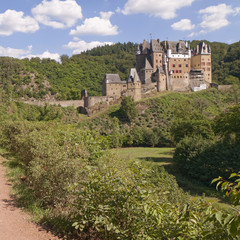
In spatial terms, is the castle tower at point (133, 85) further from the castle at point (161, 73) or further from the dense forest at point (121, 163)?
the dense forest at point (121, 163)

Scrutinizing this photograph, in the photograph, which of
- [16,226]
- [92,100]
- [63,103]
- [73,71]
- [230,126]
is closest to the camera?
[16,226]

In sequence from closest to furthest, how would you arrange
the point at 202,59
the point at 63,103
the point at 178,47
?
the point at 63,103 < the point at 178,47 < the point at 202,59

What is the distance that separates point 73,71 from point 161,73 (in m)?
46.0

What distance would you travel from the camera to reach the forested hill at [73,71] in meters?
71.3

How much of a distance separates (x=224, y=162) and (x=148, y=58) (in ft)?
143

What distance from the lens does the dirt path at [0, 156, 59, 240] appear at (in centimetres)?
692

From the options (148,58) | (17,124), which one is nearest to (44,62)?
(148,58)

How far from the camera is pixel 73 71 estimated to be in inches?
3814

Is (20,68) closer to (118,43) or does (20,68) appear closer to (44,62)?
(44,62)

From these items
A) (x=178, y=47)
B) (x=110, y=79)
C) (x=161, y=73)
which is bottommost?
(x=110, y=79)

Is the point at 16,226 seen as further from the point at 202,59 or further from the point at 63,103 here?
the point at 202,59

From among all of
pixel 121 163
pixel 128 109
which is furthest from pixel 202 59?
pixel 121 163

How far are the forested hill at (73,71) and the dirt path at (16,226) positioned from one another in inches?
2047

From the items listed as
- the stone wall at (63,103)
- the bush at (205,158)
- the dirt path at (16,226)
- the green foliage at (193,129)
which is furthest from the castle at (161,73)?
the dirt path at (16,226)
